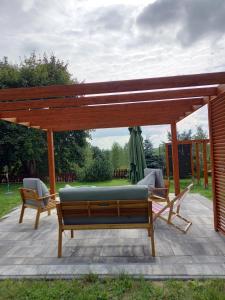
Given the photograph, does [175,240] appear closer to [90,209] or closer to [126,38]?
[90,209]

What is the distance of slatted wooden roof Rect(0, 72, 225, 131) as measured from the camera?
3711 mm

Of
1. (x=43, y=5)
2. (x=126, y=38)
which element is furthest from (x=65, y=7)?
(x=126, y=38)

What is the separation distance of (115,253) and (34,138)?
13211 millimetres

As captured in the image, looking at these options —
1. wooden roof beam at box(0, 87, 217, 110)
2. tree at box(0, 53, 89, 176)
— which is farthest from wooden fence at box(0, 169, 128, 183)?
wooden roof beam at box(0, 87, 217, 110)

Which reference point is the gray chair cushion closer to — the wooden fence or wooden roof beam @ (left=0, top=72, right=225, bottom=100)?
wooden roof beam @ (left=0, top=72, right=225, bottom=100)

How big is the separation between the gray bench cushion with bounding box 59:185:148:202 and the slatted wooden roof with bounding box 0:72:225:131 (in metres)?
1.42

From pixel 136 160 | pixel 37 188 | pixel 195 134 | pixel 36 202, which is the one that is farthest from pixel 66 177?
pixel 36 202

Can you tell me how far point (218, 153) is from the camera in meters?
5.05

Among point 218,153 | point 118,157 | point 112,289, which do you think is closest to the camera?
point 112,289

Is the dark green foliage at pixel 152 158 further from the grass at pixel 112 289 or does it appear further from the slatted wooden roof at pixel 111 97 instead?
the grass at pixel 112 289

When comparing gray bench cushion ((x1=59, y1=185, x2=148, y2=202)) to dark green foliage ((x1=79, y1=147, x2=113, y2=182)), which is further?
dark green foliage ((x1=79, y1=147, x2=113, y2=182))

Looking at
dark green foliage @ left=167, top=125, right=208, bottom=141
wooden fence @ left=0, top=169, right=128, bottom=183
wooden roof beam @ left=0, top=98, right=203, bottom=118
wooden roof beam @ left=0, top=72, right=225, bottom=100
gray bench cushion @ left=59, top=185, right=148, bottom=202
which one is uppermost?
dark green foliage @ left=167, top=125, right=208, bottom=141

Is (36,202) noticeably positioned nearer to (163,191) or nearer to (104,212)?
(104,212)

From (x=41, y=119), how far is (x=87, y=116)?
1.14 meters
